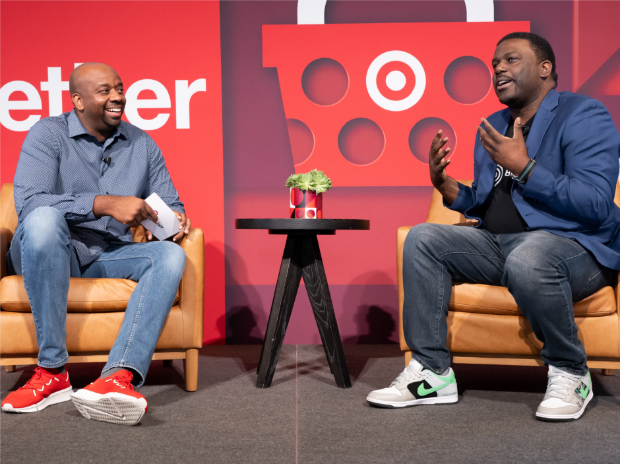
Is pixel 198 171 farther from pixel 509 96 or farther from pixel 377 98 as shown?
pixel 509 96

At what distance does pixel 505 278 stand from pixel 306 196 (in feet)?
2.75

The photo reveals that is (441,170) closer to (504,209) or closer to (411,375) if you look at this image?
(504,209)

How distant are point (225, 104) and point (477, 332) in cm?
191

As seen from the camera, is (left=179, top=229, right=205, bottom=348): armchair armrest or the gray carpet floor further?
(left=179, top=229, right=205, bottom=348): armchair armrest

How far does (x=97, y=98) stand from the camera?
7.50 ft

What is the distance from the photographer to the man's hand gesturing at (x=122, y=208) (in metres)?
2.01

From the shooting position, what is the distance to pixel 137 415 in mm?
1683

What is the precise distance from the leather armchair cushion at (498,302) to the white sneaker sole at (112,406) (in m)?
1.10

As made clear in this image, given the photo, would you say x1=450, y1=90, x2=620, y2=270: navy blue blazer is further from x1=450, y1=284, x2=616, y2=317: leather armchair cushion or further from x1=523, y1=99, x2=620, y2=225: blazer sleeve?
x1=450, y1=284, x2=616, y2=317: leather armchair cushion

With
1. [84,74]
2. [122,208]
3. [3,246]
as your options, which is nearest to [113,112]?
[84,74]

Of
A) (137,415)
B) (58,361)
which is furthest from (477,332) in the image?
(58,361)

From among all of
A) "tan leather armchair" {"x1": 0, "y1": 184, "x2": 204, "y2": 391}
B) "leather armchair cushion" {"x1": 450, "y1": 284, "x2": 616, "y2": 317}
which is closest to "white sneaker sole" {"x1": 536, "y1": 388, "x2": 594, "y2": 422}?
"leather armchair cushion" {"x1": 450, "y1": 284, "x2": 616, "y2": 317}

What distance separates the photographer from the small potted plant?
231 centimetres

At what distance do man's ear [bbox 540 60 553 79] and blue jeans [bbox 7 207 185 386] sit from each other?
1.50 meters
